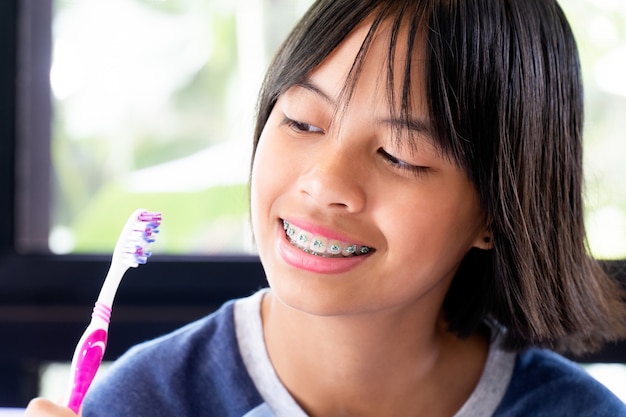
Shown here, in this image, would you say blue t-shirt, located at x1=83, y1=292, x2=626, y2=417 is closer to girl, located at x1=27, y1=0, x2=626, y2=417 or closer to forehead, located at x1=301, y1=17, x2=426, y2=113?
girl, located at x1=27, y1=0, x2=626, y2=417

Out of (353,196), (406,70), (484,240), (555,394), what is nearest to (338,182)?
(353,196)

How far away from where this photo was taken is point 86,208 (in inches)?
55.2

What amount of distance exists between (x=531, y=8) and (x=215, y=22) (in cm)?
62

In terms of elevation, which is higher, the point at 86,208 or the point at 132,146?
the point at 132,146

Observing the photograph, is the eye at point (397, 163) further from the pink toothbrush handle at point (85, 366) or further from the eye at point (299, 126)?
the pink toothbrush handle at point (85, 366)

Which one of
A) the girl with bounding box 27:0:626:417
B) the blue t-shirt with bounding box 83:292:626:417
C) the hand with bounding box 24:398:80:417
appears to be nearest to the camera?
the hand with bounding box 24:398:80:417

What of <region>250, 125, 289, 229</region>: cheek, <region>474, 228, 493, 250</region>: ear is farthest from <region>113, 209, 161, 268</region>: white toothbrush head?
<region>474, 228, 493, 250</region>: ear

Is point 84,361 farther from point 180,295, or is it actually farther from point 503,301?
point 180,295

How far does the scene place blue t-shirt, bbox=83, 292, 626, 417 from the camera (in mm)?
919

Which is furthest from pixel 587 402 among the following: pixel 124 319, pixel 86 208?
pixel 86 208

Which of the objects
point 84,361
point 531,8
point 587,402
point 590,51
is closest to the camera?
point 84,361

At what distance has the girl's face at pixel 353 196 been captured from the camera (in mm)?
810

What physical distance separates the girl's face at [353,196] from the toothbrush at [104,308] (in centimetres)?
13

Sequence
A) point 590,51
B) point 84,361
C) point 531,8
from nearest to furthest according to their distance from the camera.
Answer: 1. point 84,361
2. point 531,8
3. point 590,51
